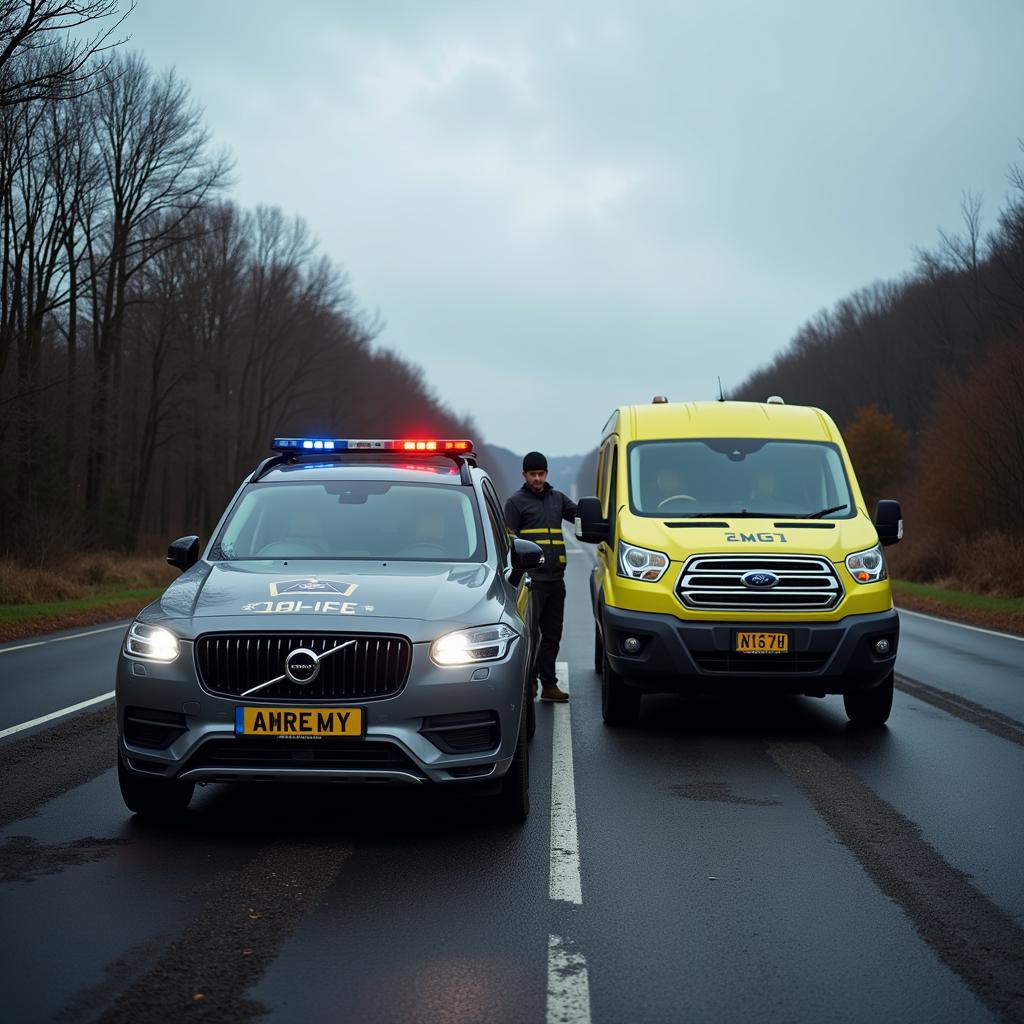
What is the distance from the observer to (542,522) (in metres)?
11.2

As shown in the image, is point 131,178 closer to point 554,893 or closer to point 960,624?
point 960,624

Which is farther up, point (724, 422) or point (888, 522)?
point (724, 422)

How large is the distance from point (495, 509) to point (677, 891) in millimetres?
3790

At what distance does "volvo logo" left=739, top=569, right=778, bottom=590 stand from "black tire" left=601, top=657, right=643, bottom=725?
1222 mm

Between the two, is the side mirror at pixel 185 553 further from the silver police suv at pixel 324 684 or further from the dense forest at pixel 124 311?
the dense forest at pixel 124 311

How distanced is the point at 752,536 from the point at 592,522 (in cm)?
145

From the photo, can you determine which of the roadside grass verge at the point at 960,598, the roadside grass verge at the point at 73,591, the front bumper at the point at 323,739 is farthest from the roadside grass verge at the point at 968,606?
the front bumper at the point at 323,739

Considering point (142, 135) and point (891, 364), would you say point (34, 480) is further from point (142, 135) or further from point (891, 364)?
point (891, 364)

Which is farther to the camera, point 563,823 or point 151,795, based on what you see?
point 563,823

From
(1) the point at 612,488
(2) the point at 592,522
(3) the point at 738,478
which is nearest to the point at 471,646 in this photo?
(2) the point at 592,522

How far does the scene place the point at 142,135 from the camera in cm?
3806

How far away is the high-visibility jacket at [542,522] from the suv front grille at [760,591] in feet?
7.48

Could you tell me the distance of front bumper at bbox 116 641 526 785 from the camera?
5.86 m

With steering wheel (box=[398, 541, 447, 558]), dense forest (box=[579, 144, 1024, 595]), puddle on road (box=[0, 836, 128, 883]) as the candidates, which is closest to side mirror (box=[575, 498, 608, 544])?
steering wheel (box=[398, 541, 447, 558])
